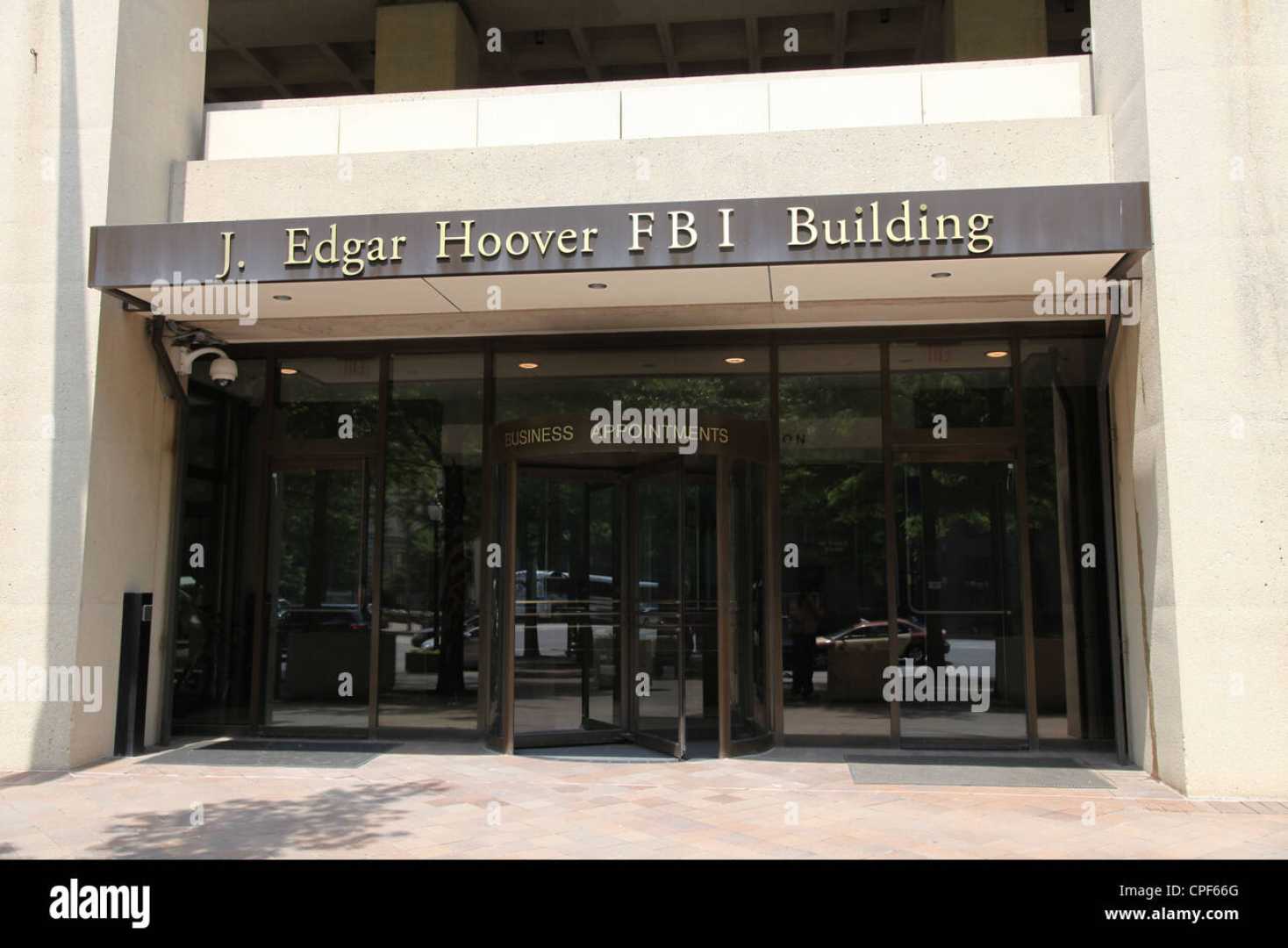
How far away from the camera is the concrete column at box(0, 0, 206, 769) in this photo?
26.3 ft

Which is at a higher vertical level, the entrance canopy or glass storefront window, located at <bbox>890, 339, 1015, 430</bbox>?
the entrance canopy

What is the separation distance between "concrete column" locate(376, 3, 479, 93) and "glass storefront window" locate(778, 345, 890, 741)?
5.97 meters

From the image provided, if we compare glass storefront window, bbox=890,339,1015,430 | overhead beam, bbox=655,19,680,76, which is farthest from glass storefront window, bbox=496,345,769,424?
overhead beam, bbox=655,19,680,76

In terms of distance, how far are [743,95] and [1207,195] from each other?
360cm

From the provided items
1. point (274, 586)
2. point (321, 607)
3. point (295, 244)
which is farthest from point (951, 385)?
point (274, 586)

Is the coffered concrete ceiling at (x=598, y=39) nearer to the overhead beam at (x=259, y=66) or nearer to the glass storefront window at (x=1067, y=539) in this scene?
the overhead beam at (x=259, y=66)

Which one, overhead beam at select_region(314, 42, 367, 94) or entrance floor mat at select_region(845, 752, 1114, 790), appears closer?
entrance floor mat at select_region(845, 752, 1114, 790)

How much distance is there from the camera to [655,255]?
7465 mm

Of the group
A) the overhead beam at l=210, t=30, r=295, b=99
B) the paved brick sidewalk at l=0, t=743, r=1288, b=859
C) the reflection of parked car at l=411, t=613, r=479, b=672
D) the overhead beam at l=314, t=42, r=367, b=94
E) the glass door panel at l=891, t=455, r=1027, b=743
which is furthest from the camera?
the overhead beam at l=314, t=42, r=367, b=94

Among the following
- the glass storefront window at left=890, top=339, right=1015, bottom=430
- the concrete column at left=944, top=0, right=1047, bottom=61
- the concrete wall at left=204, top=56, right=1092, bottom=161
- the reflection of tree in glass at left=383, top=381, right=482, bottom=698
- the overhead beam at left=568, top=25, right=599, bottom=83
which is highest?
the overhead beam at left=568, top=25, right=599, bottom=83

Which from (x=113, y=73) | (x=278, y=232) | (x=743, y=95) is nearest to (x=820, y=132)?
(x=743, y=95)

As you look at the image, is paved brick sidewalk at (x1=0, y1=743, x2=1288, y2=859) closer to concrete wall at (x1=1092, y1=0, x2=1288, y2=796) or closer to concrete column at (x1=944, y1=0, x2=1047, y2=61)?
concrete wall at (x1=1092, y1=0, x2=1288, y2=796)

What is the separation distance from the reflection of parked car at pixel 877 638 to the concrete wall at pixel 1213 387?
1.82 metres

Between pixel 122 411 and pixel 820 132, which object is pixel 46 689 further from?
pixel 820 132
